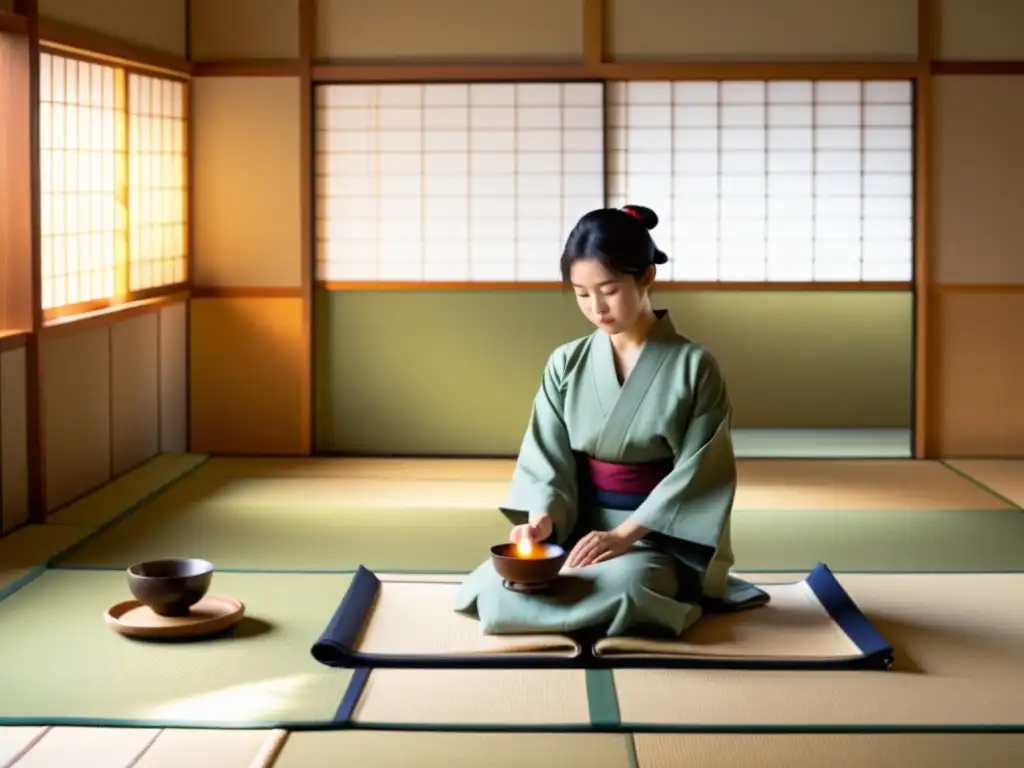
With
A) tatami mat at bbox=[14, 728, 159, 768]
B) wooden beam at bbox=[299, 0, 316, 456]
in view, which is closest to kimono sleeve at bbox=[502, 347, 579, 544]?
tatami mat at bbox=[14, 728, 159, 768]

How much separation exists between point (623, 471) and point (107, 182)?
3149 mm

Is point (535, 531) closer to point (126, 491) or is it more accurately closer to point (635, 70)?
point (126, 491)

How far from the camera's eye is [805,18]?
6.83 meters

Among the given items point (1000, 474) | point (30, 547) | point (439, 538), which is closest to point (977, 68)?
point (1000, 474)

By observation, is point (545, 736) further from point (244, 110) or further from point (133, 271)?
point (244, 110)

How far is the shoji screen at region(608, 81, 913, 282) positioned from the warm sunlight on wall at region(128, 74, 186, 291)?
6.63 ft

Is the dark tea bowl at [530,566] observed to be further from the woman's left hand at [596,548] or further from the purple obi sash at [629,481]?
the purple obi sash at [629,481]

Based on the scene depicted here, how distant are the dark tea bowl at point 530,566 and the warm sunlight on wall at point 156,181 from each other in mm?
3286

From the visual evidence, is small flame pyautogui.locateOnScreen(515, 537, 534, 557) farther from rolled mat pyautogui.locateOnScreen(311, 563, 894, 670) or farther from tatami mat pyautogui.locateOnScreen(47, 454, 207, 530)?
tatami mat pyautogui.locateOnScreen(47, 454, 207, 530)

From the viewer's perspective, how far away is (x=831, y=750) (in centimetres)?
302

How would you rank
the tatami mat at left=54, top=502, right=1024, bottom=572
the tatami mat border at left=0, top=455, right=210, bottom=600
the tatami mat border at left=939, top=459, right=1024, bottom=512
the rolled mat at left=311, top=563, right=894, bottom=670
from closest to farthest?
the rolled mat at left=311, top=563, right=894, bottom=670 < the tatami mat border at left=0, top=455, right=210, bottom=600 < the tatami mat at left=54, top=502, right=1024, bottom=572 < the tatami mat border at left=939, top=459, right=1024, bottom=512

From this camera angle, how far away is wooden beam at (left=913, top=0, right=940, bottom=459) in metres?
6.85

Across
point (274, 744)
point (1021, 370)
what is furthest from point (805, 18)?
point (274, 744)

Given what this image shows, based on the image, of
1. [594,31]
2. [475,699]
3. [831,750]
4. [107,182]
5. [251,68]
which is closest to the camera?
[831,750]
